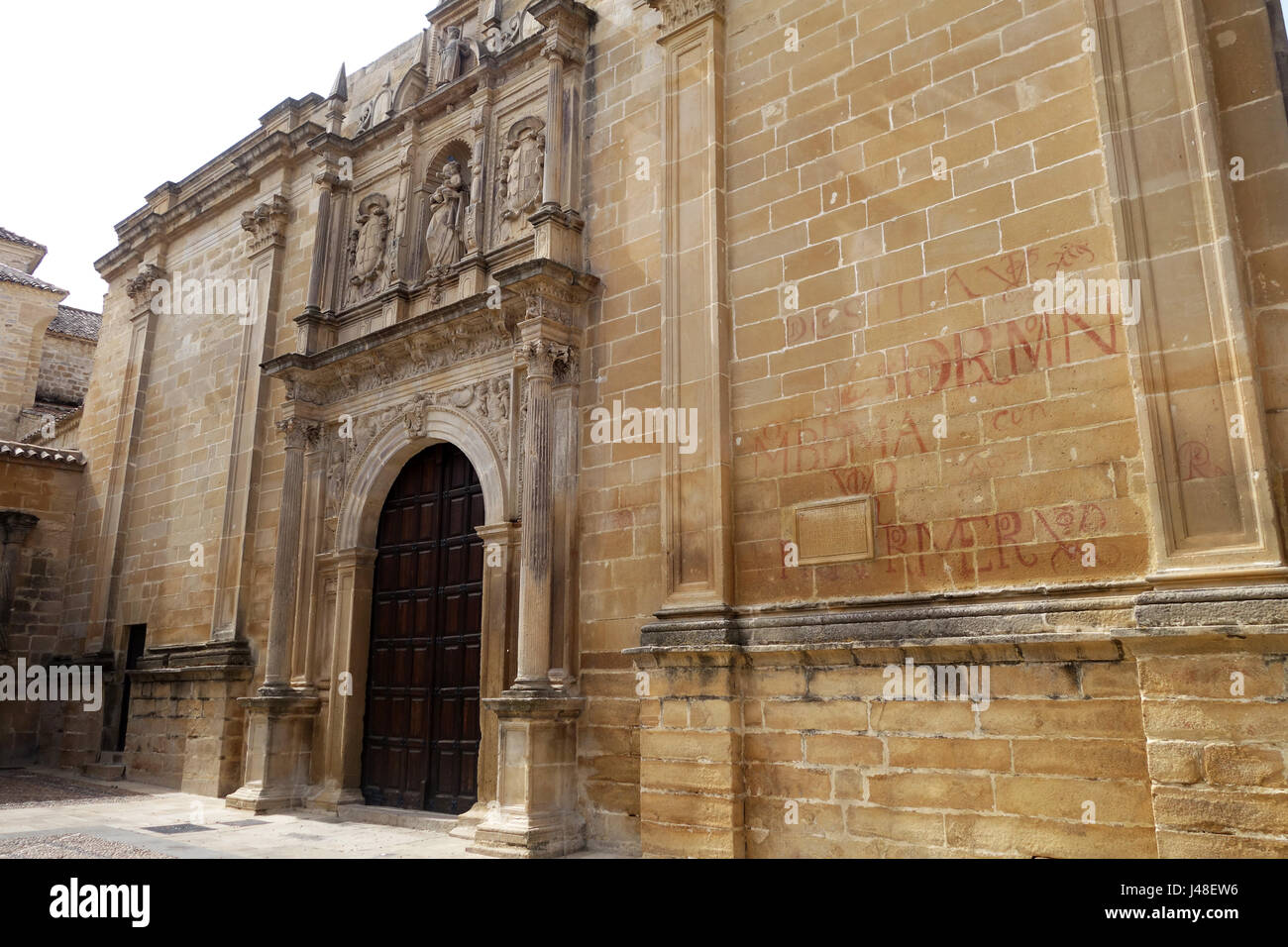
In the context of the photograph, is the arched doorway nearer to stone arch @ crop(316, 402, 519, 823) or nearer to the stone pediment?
stone arch @ crop(316, 402, 519, 823)

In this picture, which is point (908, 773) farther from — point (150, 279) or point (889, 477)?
point (150, 279)

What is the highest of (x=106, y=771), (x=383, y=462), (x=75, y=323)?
(x=75, y=323)

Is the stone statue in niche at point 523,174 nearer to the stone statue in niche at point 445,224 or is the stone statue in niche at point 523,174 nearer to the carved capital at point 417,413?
the stone statue in niche at point 445,224

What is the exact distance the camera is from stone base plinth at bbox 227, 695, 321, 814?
9000mm

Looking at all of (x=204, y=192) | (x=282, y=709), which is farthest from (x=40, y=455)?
(x=282, y=709)

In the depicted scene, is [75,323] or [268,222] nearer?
[268,222]

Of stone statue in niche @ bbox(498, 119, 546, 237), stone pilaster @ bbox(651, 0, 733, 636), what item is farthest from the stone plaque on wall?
stone statue in niche @ bbox(498, 119, 546, 237)

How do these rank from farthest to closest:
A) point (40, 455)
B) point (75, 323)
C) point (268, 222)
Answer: point (75, 323) → point (40, 455) → point (268, 222)

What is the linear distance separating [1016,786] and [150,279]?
13665 millimetres

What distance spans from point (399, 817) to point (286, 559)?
3.15 m

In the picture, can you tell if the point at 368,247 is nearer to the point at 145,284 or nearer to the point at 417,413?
the point at 417,413

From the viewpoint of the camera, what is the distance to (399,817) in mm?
8078

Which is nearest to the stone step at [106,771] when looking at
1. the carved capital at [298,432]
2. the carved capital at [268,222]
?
the carved capital at [298,432]
